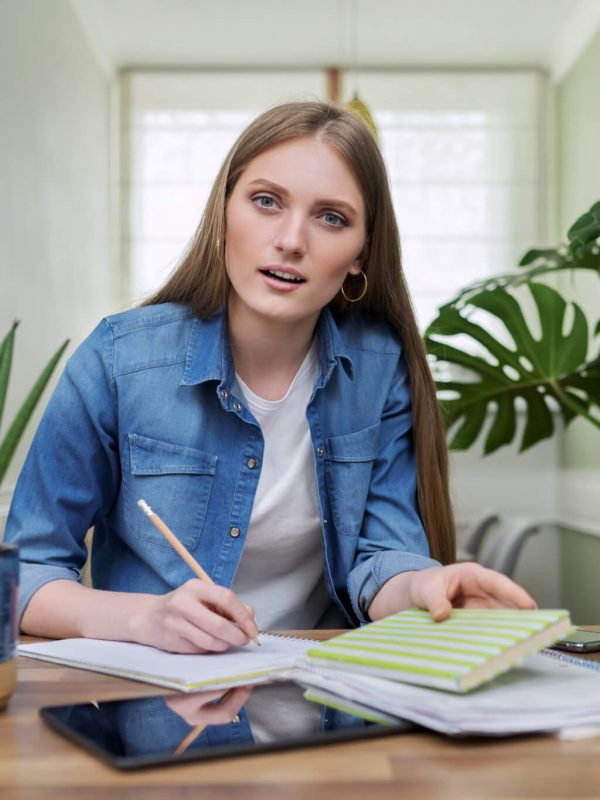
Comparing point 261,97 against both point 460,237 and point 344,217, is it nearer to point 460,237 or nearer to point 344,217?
point 460,237

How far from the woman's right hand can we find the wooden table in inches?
7.4

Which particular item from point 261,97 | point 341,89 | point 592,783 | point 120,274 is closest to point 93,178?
point 120,274

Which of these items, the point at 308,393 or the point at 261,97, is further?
the point at 261,97

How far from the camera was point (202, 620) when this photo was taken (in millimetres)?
810

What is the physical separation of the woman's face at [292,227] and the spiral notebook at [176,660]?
0.46 metres

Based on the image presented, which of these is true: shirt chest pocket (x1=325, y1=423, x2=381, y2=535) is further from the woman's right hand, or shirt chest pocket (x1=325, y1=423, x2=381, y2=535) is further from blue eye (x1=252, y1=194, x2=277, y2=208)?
the woman's right hand

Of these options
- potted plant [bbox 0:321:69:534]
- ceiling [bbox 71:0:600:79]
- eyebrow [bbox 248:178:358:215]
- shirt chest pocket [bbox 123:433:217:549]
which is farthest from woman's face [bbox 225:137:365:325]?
ceiling [bbox 71:0:600:79]

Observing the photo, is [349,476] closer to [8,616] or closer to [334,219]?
[334,219]

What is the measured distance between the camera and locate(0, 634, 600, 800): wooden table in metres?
0.53

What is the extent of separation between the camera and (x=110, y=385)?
1188mm

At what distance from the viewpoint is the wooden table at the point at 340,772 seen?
1.74 feet

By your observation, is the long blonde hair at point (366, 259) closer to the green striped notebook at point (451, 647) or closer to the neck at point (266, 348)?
the neck at point (266, 348)

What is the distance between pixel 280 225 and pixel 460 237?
3914 millimetres

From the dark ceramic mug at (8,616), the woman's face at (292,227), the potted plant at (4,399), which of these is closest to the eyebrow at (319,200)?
the woman's face at (292,227)
